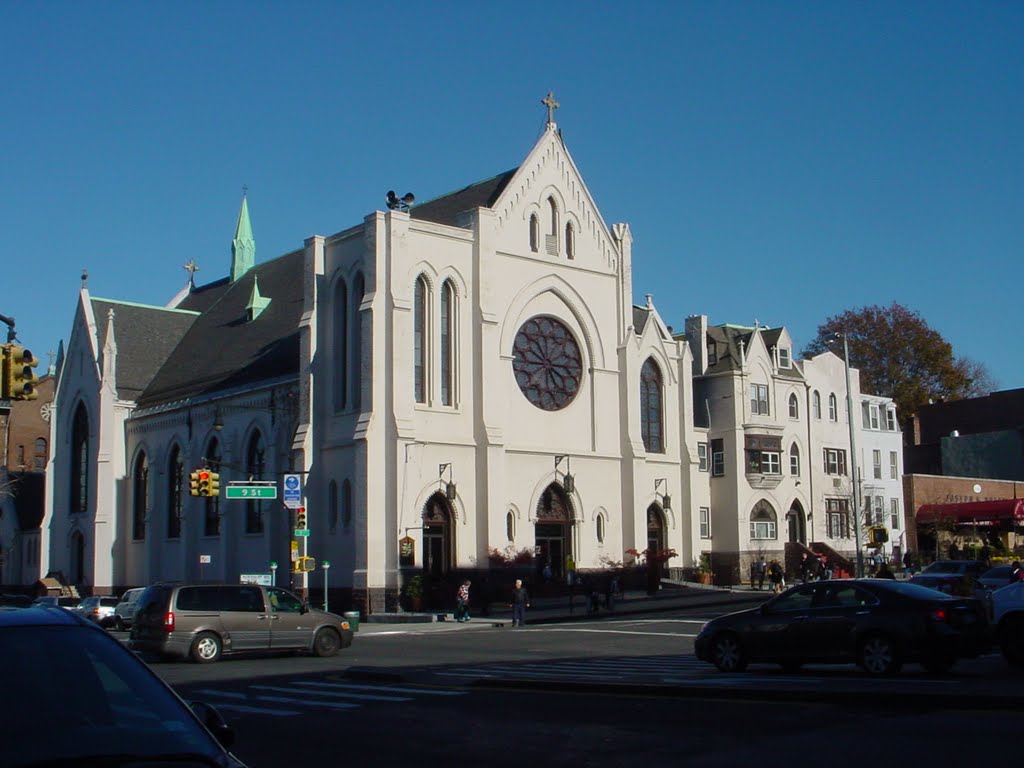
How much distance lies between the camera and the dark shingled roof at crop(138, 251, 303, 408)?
55344 mm

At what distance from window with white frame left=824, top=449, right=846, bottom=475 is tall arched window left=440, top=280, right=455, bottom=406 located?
28.1 m

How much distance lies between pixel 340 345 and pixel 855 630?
112ft

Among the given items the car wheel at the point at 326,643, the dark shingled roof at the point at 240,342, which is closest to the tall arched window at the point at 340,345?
the dark shingled roof at the point at 240,342

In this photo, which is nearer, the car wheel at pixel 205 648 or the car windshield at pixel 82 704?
the car windshield at pixel 82 704

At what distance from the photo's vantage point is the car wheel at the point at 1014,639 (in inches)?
738

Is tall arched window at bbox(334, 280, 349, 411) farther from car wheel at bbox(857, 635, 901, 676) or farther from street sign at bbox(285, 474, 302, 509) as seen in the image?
car wheel at bbox(857, 635, 901, 676)

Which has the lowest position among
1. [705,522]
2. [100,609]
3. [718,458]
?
[100,609]

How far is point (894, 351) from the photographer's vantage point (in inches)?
3430

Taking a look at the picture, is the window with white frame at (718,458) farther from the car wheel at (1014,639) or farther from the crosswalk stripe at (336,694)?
the crosswalk stripe at (336,694)

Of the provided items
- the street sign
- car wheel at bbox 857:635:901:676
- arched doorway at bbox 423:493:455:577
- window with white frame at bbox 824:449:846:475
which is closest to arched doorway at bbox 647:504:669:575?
arched doorway at bbox 423:493:455:577

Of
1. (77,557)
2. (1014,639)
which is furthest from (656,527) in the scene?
(1014,639)

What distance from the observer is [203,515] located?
56.1m

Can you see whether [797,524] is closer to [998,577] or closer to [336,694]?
[998,577]

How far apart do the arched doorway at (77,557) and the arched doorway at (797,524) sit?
37.6 m
